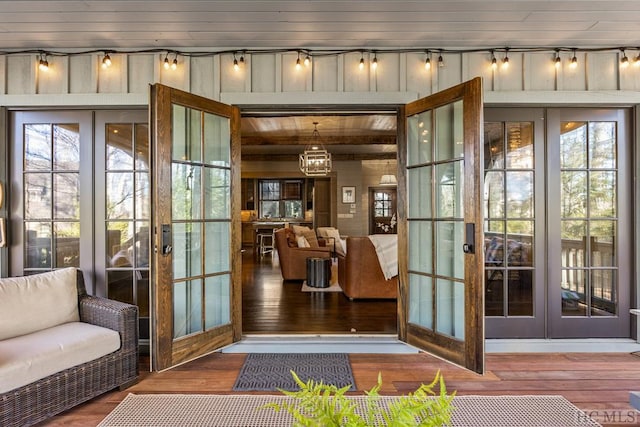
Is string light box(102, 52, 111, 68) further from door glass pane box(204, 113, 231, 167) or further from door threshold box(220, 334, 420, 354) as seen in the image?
door threshold box(220, 334, 420, 354)

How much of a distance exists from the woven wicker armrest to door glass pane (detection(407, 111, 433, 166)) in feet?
8.56

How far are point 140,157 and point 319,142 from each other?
4.96 meters

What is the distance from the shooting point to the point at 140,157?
3082 mm

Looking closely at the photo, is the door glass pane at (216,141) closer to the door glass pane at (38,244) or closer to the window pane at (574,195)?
the door glass pane at (38,244)

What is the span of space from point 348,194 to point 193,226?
752cm

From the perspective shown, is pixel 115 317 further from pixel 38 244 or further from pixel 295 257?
pixel 295 257

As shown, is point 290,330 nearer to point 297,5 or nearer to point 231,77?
point 231,77

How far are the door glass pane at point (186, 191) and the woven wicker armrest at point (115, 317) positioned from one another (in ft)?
2.56

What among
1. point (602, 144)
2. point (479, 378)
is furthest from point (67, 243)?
point (602, 144)

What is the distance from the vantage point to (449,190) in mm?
2795

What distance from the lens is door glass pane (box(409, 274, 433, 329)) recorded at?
2924mm

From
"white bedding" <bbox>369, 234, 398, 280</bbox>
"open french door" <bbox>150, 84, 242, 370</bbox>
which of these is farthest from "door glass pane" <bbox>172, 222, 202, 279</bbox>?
"white bedding" <bbox>369, 234, 398, 280</bbox>

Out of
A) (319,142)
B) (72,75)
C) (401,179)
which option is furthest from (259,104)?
(319,142)

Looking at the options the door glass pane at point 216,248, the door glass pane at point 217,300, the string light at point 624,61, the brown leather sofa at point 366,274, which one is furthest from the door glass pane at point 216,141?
the string light at point 624,61
